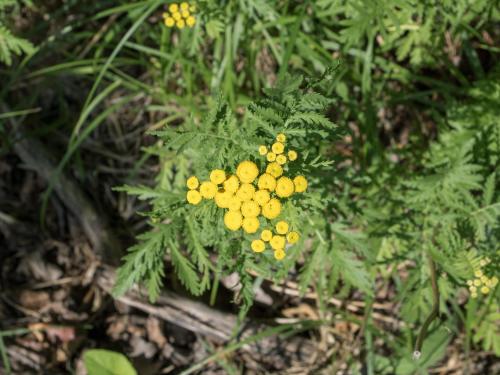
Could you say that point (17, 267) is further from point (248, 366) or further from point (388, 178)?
point (388, 178)

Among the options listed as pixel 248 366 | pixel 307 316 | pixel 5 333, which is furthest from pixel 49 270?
pixel 307 316

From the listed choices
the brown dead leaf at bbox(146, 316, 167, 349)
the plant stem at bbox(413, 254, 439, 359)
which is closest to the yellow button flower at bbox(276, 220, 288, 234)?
the plant stem at bbox(413, 254, 439, 359)

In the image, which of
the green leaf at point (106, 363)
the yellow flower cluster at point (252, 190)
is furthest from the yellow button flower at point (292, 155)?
the green leaf at point (106, 363)

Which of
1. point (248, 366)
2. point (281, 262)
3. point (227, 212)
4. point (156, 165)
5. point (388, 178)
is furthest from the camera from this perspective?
point (156, 165)

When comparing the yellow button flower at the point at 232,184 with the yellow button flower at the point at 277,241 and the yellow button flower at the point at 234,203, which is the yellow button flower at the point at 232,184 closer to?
the yellow button flower at the point at 234,203

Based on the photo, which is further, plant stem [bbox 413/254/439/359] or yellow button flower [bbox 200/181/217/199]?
plant stem [bbox 413/254/439/359]

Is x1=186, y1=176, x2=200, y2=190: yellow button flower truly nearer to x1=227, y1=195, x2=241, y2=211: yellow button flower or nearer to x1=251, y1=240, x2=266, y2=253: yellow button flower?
x1=227, y1=195, x2=241, y2=211: yellow button flower

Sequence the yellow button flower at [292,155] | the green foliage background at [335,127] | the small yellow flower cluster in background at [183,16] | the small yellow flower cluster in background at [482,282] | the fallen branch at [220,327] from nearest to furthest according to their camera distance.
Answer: the yellow button flower at [292,155] → the green foliage background at [335,127] → the small yellow flower cluster in background at [482,282] → the small yellow flower cluster in background at [183,16] → the fallen branch at [220,327]
